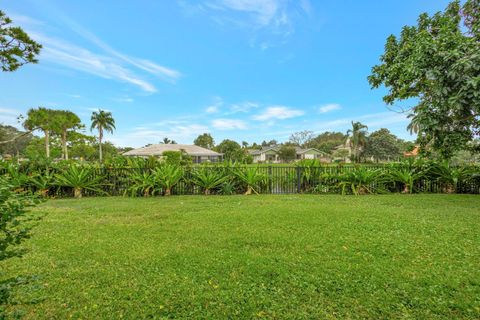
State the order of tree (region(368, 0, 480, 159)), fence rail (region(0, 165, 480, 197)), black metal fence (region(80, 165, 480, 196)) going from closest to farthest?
tree (region(368, 0, 480, 159))
fence rail (region(0, 165, 480, 197))
black metal fence (region(80, 165, 480, 196))

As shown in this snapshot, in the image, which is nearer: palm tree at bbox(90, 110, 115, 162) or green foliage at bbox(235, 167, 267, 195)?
green foliage at bbox(235, 167, 267, 195)

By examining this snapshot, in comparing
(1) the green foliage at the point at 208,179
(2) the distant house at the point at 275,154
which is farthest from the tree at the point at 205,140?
(1) the green foliage at the point at 208,179

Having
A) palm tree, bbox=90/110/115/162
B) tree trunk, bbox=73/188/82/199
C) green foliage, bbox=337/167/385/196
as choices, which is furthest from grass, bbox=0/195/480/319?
palm tree, bbox=90/110/115/162

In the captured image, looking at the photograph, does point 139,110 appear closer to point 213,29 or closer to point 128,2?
point 213,29

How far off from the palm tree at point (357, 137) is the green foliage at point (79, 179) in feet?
124

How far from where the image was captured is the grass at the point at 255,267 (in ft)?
6.72

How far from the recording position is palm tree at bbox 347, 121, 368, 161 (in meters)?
38.2

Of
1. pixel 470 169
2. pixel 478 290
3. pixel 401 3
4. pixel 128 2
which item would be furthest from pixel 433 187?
pixel 128 2

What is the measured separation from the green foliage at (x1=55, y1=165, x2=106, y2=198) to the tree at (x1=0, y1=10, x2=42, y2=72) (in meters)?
3.29

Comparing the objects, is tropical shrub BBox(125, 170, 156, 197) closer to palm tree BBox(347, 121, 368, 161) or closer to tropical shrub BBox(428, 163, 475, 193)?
tropical shrub BBox(428, 163, 475, 193)

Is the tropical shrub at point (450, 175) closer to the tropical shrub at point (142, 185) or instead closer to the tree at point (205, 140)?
the tropical shrub at point (142, 185)

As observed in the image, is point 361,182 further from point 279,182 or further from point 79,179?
point 79,179

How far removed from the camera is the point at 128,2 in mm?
7336

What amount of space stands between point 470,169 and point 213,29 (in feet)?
36.2
